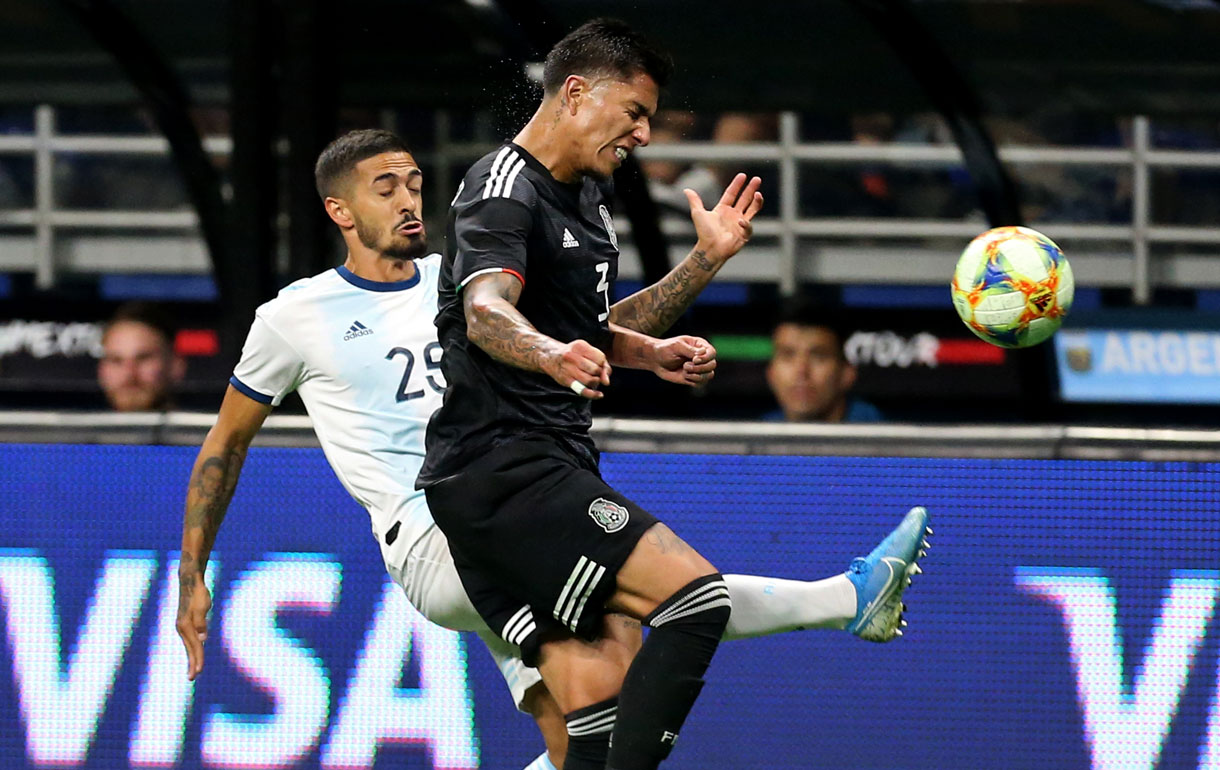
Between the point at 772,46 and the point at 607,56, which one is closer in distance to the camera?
the point at 607,56

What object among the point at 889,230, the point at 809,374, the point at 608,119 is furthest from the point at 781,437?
the point at 608,119

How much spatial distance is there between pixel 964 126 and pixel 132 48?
9.15ft

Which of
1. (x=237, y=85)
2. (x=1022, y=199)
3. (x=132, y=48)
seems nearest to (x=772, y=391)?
(x=1022, y=199)

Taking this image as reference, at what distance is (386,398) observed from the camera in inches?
143

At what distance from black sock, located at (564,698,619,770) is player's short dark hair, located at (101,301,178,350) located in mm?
2666

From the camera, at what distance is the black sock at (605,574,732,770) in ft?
9.34

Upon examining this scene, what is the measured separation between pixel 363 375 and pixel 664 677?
115 cm

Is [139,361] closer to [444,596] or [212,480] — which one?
[212,480]

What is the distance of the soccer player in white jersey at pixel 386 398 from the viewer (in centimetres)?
350

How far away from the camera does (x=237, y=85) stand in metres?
5.23

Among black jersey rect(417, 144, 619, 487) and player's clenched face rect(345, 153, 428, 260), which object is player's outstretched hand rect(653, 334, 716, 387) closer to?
black jersey rect(417, 144, 619, 487)

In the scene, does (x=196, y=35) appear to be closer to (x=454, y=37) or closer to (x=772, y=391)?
(x=454, y=37)

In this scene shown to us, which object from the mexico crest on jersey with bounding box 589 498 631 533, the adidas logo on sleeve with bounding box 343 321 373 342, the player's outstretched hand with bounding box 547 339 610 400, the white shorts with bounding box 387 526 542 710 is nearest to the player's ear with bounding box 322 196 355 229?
the adidas logo on sleeve with bounding box 343 321 373 342

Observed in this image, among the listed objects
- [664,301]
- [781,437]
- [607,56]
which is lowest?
[781,437]
